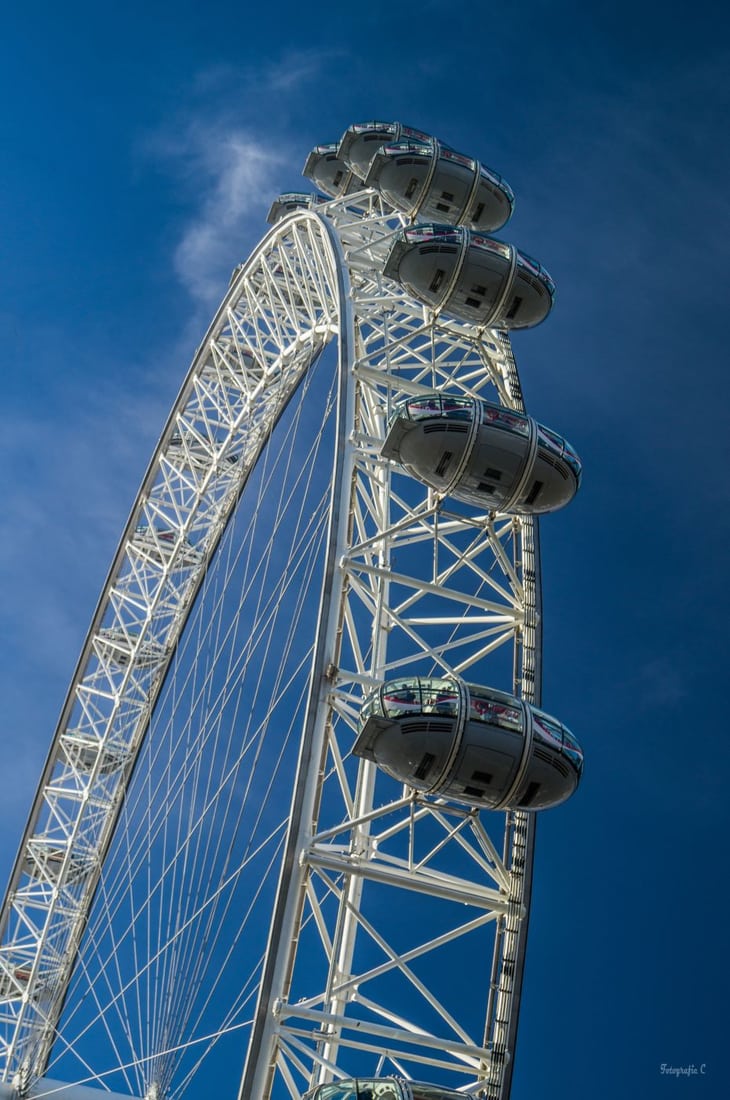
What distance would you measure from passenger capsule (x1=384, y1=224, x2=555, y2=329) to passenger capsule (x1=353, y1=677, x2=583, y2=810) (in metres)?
7.71

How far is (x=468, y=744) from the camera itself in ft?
49.2

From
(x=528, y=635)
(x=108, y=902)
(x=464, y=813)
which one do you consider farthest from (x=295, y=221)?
(x=108, y=902)

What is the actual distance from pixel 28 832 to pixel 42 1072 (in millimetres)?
5422

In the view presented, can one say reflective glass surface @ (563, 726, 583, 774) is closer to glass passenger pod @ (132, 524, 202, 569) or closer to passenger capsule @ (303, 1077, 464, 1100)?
passenger capsule @ (303, 1077, 464, 1100)

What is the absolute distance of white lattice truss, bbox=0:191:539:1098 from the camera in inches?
610

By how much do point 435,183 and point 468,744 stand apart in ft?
39.3

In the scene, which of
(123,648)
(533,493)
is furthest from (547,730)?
(123,648)

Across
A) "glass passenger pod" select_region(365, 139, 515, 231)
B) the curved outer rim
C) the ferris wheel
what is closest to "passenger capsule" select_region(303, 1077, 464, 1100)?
the ferris wheel

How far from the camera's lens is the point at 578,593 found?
49000mm

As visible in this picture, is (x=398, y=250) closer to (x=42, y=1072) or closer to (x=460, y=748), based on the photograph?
(x=460, y=748)

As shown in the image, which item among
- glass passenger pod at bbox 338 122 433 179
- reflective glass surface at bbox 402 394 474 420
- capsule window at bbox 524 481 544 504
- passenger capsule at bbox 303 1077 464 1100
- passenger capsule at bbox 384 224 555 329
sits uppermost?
glass passenger pod at bbox 338 122 433 179

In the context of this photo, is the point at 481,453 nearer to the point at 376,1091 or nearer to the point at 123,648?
the point at 376,1091

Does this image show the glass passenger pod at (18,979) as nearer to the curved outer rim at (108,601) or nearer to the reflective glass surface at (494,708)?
the curved outer rim at (108,601)

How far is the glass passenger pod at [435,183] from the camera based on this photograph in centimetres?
2303
